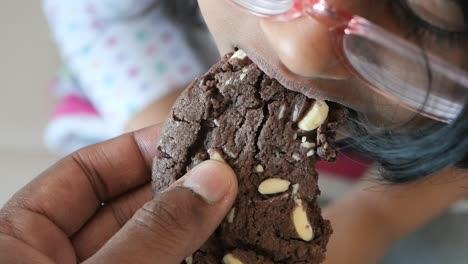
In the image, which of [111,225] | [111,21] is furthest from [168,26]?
[111,225]

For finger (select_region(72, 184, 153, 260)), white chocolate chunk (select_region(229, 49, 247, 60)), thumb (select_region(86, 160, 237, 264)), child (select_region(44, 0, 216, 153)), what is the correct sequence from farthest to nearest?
child (select_region(44, 0, 216, 153)) < finger (select_region(72, 184, 153, 260)) < white chocolate chunk (select_region(229, 49, 247, 60)) < thumb (select_region(86, 160, 237, 264))

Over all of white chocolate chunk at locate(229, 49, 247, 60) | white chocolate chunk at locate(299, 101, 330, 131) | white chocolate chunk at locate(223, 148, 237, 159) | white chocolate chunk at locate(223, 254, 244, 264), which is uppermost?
white chocolate chunk at locate(229, 49, 247, 60)

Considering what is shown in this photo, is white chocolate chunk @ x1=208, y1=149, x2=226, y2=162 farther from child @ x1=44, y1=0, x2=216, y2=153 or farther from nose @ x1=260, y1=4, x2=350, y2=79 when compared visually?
child @ x1=44, y1=0, x2=216, y2=153

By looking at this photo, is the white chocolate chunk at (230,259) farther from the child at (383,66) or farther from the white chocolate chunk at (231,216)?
the child at (383,66)

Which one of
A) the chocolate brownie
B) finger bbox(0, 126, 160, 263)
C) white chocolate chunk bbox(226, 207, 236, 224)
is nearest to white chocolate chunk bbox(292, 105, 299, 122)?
the chocolate brownie

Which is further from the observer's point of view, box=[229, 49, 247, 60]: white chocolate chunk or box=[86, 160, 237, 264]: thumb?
box=[229, 49, 247, 60]: white chocolate chunk

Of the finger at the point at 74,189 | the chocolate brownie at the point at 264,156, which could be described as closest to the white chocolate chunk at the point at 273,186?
the chocolate brownie at the point at 264,156

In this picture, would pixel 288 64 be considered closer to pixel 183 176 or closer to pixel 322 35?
pixel 322 35

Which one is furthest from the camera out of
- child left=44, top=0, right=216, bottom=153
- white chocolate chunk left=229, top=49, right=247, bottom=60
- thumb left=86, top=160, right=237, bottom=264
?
child left=44, top=0, right=216, bottom=153
